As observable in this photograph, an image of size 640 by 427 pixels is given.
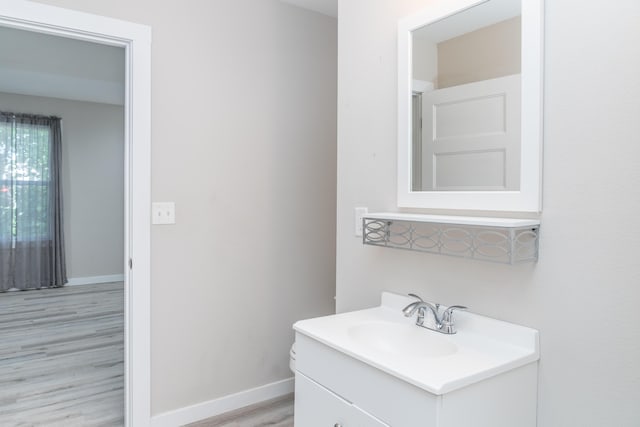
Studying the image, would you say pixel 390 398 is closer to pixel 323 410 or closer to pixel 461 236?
pixel 323 410

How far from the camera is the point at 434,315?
4.70ft

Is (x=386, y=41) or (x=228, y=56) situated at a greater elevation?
(x=228, y=56)

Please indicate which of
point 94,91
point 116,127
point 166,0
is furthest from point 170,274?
point 116,127

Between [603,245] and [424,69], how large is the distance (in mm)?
844

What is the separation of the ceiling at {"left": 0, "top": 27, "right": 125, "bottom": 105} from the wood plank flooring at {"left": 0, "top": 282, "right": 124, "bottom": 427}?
2.36m

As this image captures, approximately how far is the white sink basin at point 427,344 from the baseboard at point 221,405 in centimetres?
121

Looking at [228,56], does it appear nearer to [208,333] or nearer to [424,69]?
[424,69]

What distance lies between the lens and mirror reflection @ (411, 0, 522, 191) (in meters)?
1.26

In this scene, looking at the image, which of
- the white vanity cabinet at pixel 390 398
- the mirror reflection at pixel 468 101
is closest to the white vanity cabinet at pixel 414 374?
the white vanity cabinet at pixel 390 398

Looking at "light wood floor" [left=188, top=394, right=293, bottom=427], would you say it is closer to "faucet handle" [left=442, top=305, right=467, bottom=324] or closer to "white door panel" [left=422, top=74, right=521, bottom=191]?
"faucet handle" [left=442, top=305, right=467, bottom=324]

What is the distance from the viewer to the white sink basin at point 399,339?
4.50ft

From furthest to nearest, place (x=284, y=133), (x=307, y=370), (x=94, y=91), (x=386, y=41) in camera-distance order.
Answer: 1. (x=94, y=91)
2. (x=284, y=133)
3. (x=386, y=41)
4. (x=307, y=370)

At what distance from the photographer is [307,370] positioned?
56.1 inches

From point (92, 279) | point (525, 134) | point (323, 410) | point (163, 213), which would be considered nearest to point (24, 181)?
point (92, 279)
